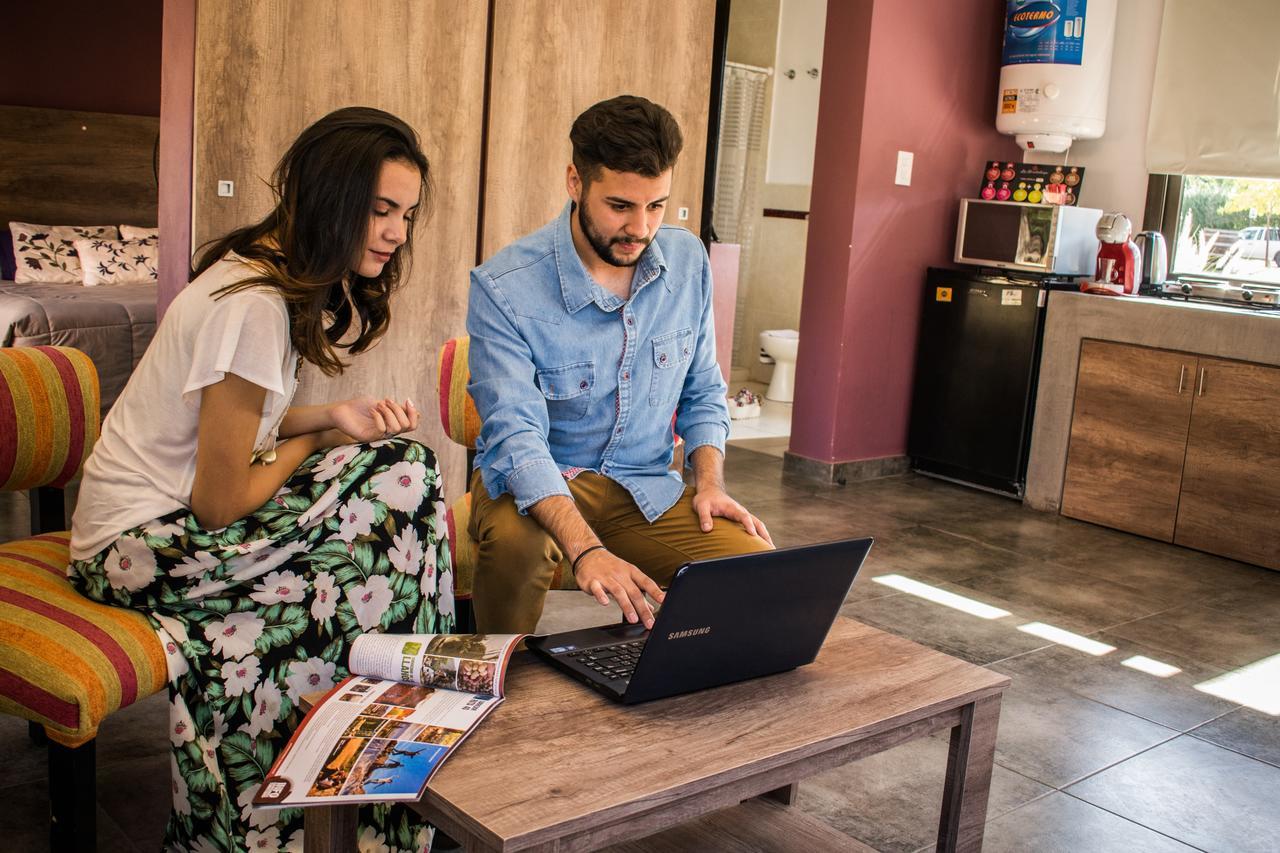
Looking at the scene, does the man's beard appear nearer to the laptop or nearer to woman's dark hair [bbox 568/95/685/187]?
woman's dark hair [bbox 568/95/685/187]

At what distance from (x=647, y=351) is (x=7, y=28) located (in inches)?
212

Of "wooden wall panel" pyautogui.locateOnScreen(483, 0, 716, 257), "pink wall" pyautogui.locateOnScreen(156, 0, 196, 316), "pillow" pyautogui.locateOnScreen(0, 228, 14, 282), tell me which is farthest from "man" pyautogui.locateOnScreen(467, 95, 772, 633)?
"pillow" pyautogui.locateOnScreen(0, 228, 14, 282)

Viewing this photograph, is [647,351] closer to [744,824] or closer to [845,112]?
[744,824]

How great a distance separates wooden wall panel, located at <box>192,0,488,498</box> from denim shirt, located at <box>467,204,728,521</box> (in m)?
0.97

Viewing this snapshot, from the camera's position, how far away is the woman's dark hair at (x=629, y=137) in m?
2.05

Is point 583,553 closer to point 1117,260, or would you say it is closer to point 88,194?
point 1117,260

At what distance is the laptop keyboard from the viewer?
1.57 meters

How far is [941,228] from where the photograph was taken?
17.7ft

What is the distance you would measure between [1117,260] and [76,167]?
5084mm

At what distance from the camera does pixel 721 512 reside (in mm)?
2178

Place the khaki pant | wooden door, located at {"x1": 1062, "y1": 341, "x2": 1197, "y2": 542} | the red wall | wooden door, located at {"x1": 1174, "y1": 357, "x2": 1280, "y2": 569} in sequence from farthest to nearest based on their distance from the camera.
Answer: the red wall → wooden door, located at {"x1": 1062, "y1": 341, "x2": 1197, "y2": 542} → wooden door, located at {"x1": 1174, "y1": 357, "x2": 1280, "y2": 569} → the khaki pant

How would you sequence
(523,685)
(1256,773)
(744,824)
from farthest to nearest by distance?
(1256,773)
(744,824)
(523,685)

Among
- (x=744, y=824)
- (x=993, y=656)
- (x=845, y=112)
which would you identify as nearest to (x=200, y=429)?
(x=744, y=824)

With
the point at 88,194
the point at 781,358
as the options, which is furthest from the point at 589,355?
the point at 781,358
